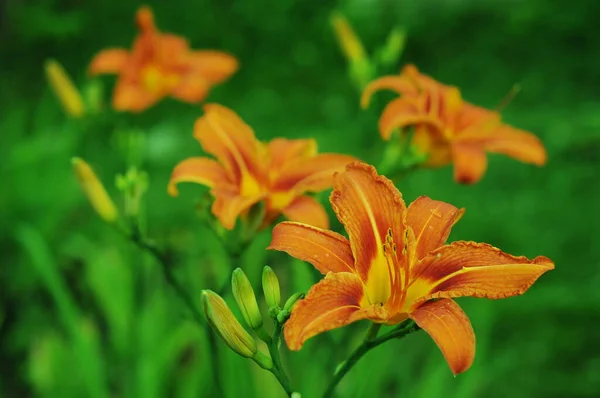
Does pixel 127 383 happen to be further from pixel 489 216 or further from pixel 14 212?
pixel 489 216

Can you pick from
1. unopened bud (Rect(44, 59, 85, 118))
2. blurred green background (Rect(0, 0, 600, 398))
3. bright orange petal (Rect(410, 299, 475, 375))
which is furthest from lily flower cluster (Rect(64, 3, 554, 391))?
unopened bud (Rect(44, 59, 85, 118))

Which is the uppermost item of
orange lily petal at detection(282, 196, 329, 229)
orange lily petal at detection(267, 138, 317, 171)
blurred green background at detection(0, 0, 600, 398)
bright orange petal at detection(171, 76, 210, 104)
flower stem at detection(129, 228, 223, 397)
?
orange lily petal at detection(267, 138, 317, 171)

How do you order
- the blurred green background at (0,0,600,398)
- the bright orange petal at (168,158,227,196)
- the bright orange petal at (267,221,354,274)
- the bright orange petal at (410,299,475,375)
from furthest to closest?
1. the blurred green background at (0,0,600,398)
2. the bright orange petal at (168,158,227,196)
3. the bright orange petal at (267,221,354,274)
4. the bright orange petal at (410,299,475,375)

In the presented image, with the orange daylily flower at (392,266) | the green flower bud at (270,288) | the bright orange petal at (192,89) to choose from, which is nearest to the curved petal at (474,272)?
the orange daylily flower at (392,266)

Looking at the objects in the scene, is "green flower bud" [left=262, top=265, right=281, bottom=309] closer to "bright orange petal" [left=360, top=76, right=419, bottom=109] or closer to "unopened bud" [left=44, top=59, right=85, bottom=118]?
"bright orange petal" [left=360, top=76, right=419, bottom=109]

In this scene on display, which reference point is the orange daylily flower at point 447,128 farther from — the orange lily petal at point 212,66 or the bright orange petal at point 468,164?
the orange lily petal at point 212,66

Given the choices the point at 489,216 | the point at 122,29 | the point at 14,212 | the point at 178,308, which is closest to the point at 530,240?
the point at 489,216

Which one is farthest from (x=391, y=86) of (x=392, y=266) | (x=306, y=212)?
(x=392, y=266)
